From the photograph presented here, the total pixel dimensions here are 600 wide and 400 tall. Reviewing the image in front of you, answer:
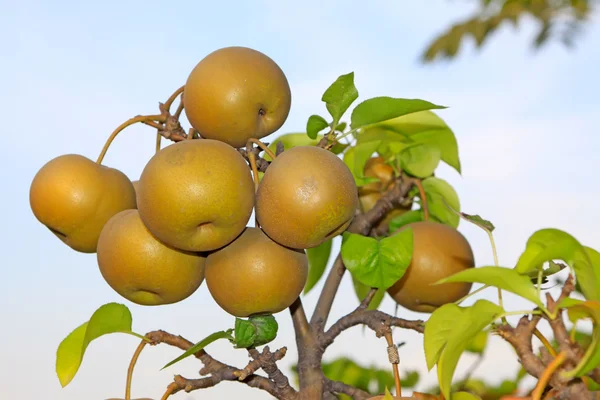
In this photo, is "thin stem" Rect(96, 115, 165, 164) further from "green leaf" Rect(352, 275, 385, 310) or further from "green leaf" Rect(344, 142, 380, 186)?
"green leaf" Rect(352, 275, 385, 310)

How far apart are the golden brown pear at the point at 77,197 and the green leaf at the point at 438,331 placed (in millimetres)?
474

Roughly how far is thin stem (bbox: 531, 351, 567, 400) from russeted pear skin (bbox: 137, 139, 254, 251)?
0.38 meters

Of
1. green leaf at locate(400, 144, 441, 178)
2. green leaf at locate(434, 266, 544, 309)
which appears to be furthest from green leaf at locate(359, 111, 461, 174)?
green leaf at locate(434, 266, 544, 309)

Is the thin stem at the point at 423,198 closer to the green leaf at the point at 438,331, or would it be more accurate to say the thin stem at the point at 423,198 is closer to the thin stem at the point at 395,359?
the thin stem at the point at 395,359

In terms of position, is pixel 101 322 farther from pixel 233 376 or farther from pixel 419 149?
pixel 419 149

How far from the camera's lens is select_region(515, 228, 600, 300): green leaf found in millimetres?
659

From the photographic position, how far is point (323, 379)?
39.7 inches

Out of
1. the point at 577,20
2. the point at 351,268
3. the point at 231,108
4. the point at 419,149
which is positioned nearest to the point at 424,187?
the point at 419,149

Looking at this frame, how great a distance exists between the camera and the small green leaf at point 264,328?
89 cm

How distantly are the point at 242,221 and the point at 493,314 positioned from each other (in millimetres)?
314

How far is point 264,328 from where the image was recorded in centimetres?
89

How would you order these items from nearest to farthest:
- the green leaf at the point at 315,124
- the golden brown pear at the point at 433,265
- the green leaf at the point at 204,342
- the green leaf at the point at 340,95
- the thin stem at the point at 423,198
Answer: the green leaf at the point at 204,342
the green leaf at the point at 340,95
the green leaf at the point at 315,124
the golden brown pear at the point at 433,265
the thin stem at the point at 423,198

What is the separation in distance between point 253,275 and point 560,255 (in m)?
0.36

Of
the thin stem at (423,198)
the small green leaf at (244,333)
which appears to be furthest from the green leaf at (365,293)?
the small green leaf at (244,333)
